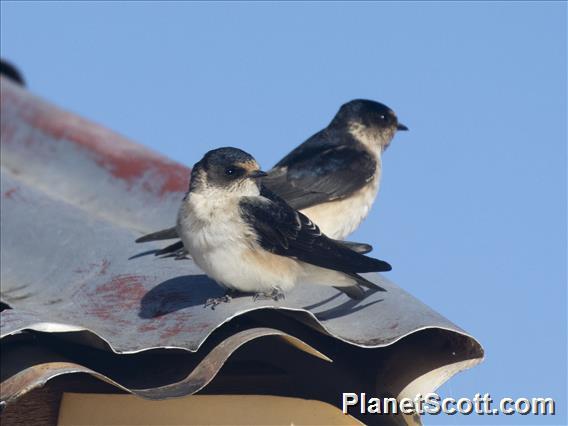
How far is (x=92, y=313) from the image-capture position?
420 cm

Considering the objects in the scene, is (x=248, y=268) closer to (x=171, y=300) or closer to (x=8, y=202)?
(x=171, y=300)

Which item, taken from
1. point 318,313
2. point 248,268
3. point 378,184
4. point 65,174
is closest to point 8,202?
point 65,174

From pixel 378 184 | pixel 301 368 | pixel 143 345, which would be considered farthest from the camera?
pixel 378 184

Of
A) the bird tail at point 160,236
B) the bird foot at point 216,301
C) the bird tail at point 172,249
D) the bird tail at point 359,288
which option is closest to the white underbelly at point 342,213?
the bird tail at point 160,236

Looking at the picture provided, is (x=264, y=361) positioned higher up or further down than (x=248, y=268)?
further down

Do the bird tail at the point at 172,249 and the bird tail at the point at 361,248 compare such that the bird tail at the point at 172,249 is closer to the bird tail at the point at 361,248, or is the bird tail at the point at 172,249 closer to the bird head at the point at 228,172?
the bird head at the point at 228,172

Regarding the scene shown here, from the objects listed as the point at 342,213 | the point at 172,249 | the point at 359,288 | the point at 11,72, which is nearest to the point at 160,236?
the point at 172,249

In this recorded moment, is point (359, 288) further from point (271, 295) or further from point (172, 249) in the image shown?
point (172, 249)

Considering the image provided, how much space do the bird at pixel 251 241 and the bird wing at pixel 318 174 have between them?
1.50m

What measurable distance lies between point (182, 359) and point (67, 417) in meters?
0.37

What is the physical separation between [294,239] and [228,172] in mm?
356

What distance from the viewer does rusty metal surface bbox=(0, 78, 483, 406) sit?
12.8 ft

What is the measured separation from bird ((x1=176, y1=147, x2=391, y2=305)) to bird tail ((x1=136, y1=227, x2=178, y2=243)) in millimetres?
252

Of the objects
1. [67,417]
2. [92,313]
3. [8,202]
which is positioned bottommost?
[67,417]
